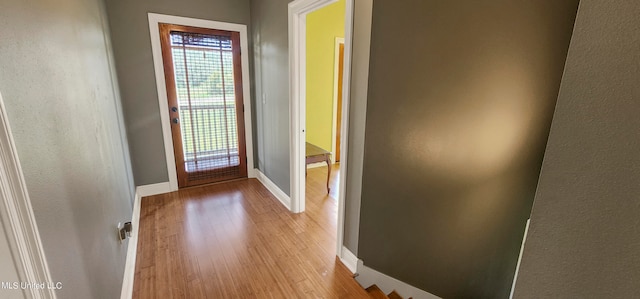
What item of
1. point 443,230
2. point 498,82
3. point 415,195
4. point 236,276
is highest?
point 498,82

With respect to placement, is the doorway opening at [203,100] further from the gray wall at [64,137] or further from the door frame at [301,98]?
the gray wall at [64,137]

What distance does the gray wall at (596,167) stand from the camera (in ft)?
1.55

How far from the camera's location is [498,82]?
120 centimetres

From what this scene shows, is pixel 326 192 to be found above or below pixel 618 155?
below

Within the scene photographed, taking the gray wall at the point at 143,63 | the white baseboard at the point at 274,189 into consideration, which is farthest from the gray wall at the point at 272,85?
the gray wall at the point at 143,63

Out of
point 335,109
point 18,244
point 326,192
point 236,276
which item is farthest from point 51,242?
point 335,109

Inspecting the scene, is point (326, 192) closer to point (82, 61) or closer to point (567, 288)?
point (82, 61)

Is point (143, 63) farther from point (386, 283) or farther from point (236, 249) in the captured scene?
point (386, 283)

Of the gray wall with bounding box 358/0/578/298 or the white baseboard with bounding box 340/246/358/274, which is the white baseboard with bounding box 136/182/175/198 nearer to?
the white baseboard with bounding box 340/246/358/274

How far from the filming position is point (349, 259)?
200 cm

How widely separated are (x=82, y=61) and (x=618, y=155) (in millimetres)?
2151

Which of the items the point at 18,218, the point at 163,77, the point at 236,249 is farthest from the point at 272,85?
the point at 18,218

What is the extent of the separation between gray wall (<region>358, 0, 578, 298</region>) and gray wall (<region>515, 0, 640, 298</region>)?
72cm

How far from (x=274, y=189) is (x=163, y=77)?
5.88 feet
